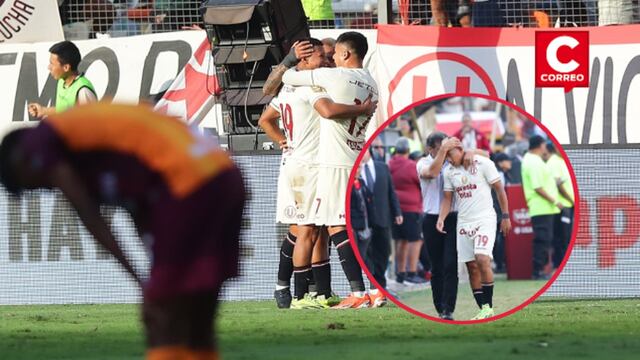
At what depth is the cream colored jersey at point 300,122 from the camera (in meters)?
12.9

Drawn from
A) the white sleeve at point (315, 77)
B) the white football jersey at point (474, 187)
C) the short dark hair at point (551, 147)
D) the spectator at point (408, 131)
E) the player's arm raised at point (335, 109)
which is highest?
the white sleeve at point (315, 77)

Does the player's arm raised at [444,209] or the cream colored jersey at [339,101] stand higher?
the cream colored jersey at [339,101]

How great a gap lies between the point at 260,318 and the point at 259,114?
3968 millimetres

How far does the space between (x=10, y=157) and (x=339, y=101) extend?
695cm

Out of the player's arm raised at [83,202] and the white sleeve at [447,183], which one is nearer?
the player's arm raised at [83,202]

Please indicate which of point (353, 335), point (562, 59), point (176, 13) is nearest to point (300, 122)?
point (353, 335)

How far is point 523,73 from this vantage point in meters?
15.7

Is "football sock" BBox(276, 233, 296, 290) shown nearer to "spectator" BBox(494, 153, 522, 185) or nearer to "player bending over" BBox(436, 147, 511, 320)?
"player bending over" BBox(436, 147, 511, 320)

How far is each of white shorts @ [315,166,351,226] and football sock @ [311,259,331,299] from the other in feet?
1.52

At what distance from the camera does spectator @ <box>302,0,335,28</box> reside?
53.9ft

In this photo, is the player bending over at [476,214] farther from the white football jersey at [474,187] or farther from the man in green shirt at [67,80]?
the man in green shirt at [67,80]

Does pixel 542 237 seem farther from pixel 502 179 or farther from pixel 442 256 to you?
pixel 442 256

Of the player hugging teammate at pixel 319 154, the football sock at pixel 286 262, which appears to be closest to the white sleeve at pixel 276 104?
the player hugging teammate at pixel 319 154

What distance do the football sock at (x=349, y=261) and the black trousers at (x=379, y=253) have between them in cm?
64
